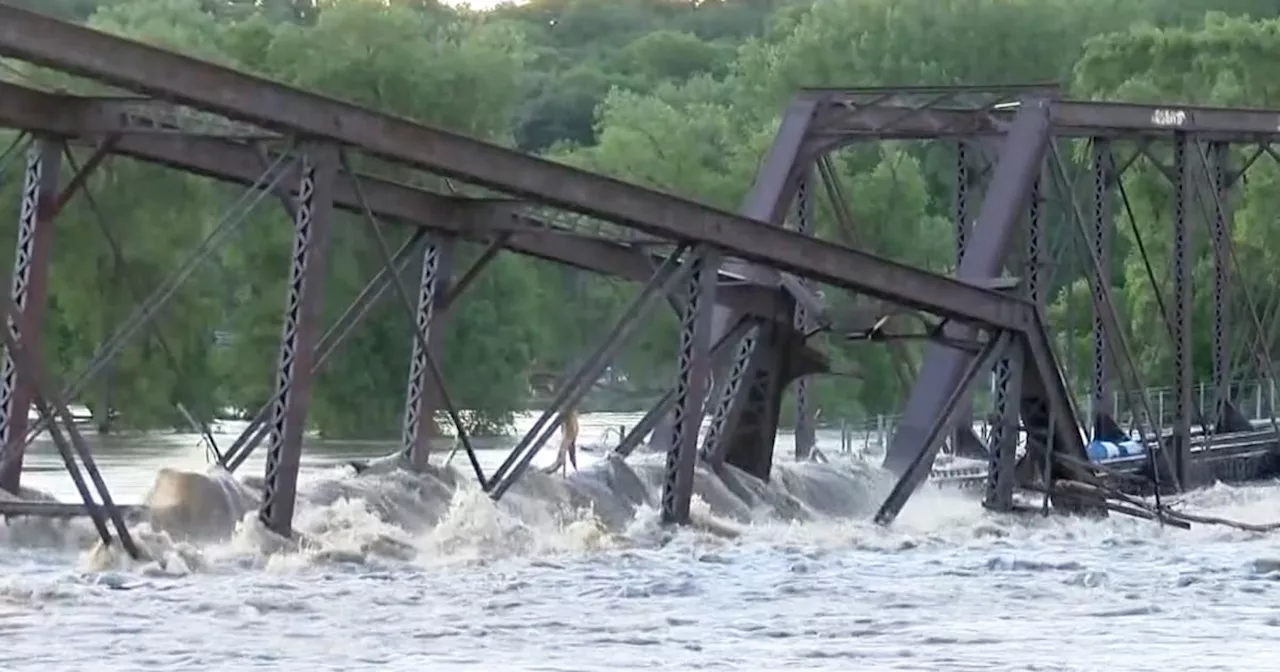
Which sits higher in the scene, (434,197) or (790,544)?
(434,197)

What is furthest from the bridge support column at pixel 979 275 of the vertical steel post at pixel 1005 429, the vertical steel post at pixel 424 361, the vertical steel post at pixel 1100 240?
the vertical steel post at pixel 424 361

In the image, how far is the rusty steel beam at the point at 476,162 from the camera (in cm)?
2778

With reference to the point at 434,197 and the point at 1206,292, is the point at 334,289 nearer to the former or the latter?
the point at 1206,292

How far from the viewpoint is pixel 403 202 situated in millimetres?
36469

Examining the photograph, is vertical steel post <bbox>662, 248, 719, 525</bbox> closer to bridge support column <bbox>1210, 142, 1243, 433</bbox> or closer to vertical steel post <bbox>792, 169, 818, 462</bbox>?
vertical steel post <bbox>792, 169, 818, 462</bbox>

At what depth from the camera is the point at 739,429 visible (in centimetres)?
4150

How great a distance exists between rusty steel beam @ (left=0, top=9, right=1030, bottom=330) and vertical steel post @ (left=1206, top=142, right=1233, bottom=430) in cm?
1417

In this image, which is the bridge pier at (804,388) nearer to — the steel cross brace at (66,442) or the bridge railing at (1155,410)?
the bridge railing at (1155,410)

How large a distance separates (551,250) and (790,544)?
5.03 meters

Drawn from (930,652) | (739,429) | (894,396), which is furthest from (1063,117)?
(894,396)

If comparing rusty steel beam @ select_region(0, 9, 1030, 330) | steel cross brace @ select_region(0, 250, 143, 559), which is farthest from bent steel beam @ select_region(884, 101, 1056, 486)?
steel cross brace @ select_region(0, 250, 143, 559)

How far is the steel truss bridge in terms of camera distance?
3044cm

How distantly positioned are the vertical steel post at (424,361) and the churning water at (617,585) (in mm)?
572

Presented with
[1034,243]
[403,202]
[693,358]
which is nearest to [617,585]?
[693,358]
